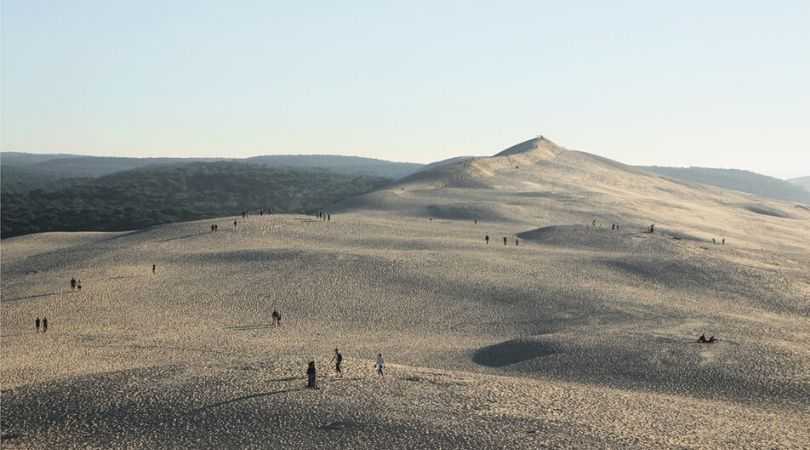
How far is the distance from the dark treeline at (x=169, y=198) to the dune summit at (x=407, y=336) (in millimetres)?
28310

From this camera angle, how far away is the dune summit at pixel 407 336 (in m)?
21.1

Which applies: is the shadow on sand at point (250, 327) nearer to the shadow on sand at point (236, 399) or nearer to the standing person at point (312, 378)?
the standing person at point (312, 378)

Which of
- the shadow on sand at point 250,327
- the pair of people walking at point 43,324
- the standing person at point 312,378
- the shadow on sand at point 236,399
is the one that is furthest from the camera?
the shadow on sand at point 250,327

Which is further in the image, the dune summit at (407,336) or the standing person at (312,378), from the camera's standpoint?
the standing person at (312,378)

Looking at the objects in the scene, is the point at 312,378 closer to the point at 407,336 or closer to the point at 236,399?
the point at 236,399

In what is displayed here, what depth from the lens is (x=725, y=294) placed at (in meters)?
46.7

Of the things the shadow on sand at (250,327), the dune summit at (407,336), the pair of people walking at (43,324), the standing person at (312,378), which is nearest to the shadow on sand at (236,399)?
the dune summit at (407,336)

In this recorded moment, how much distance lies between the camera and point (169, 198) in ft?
422

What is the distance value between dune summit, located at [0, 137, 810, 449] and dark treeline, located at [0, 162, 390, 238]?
92.9 feet

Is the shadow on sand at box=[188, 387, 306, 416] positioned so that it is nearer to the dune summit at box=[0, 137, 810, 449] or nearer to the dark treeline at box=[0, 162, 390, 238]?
the dune summit at box=[0, 137, 810, 449]

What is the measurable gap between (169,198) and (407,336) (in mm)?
100911

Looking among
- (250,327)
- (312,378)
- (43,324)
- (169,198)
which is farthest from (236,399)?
(169,198)

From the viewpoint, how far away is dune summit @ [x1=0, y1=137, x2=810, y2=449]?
21.1m

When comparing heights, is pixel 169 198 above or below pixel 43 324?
above
